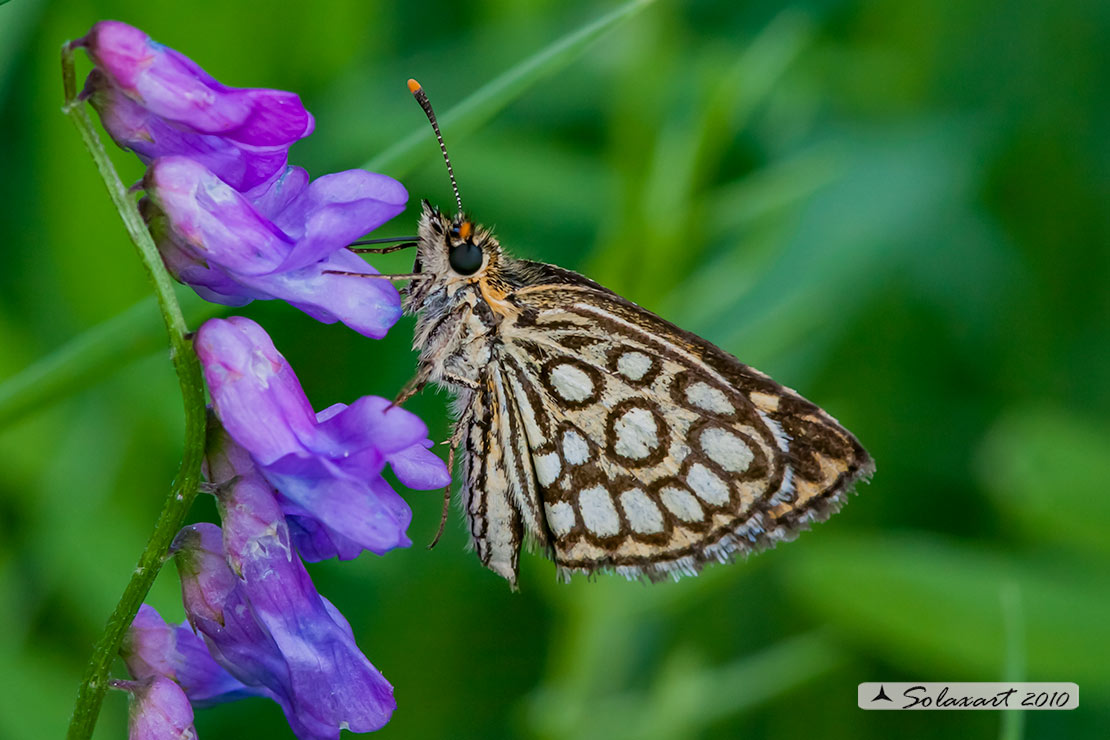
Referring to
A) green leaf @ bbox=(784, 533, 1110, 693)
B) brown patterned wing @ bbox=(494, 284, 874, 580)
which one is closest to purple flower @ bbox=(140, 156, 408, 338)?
brown patterned wing @ bbox=(494, 284, 874, 580)

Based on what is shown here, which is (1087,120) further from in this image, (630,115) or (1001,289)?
(630,115)

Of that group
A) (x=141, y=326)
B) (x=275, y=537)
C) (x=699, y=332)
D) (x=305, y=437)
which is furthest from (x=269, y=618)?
(x=699, y=332)

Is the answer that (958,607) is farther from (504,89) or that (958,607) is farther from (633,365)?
(504,89)

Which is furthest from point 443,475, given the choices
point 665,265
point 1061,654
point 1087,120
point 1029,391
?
point 1087,120

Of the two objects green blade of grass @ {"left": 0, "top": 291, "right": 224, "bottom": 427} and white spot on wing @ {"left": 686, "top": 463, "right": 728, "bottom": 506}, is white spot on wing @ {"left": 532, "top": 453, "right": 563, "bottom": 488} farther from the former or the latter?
green blade of grass @ {"left": 0, "top": 291, "right": 224, "bottom": 427}

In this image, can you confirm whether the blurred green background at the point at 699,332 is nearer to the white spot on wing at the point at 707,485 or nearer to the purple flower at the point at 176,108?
the white spot on wing at the point at 707,485

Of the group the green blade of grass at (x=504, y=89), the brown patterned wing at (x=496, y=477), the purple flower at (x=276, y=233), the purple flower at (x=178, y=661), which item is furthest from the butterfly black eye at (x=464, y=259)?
the purple flower at (x=178, y=661)
